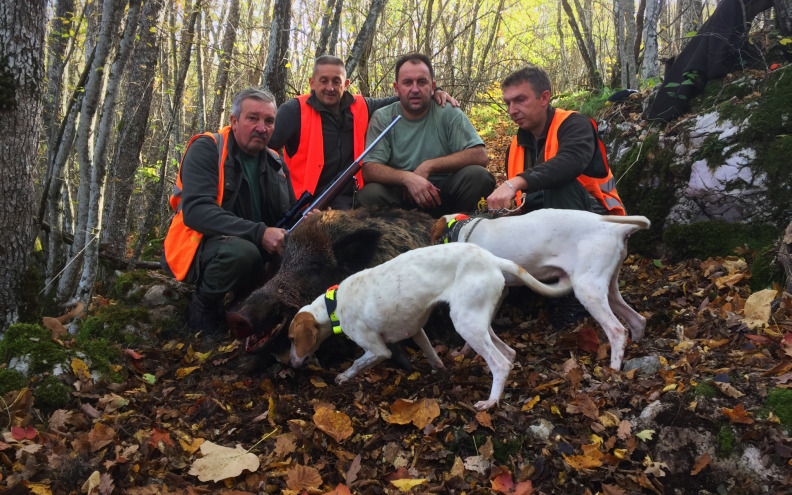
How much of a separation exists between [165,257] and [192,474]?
9.31 ft

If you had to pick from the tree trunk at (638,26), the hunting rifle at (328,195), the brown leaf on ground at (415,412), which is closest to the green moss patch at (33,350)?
the hunting rifle at (328,195)

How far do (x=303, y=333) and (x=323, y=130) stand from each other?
3080 millimetres

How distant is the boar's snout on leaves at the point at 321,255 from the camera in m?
4.22

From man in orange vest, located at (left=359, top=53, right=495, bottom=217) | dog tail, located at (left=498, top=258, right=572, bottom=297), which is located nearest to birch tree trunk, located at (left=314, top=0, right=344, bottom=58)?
man in orange vest, located at (left=359, top=53, right=495, bottom=217)

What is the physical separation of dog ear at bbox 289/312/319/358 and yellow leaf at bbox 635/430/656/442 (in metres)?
2.10

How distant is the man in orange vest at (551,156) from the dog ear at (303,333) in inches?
74.0

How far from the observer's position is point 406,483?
2766 millimetres

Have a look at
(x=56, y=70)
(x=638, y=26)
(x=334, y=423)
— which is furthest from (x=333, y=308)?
(x=638, y=26)

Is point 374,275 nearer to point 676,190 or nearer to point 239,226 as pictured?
point 239,226

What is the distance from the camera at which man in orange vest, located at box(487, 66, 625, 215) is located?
4691 millimetres

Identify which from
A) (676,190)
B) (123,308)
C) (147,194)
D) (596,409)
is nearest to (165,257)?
(123,308)

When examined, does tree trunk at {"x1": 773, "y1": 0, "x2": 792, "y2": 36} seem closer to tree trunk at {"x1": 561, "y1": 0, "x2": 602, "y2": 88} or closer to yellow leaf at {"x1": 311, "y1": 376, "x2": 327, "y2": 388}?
tree trunk at {"x1": 561, "y1": 0, "x2": 602, "y2": 88}

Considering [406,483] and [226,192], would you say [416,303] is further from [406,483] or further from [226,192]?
[226,192]

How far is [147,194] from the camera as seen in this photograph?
56.6ft
